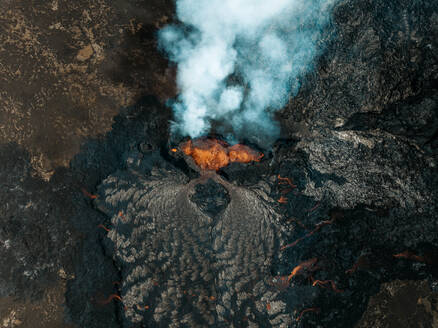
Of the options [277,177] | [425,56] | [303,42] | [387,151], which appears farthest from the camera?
[277,177]

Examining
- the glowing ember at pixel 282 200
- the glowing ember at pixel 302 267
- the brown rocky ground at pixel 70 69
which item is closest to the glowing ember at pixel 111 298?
the brown rocky ground at pixel 70 69

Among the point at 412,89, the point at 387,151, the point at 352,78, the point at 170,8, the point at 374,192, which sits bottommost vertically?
the point at 374,192

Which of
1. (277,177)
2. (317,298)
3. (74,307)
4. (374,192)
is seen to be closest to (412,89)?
(374,192)

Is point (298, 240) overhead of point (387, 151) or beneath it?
beneath

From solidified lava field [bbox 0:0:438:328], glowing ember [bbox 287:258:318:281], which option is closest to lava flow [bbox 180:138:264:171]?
solidified lava field [bbox 0:0:438:328]

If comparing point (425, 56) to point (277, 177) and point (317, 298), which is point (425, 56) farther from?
point (317, 298)

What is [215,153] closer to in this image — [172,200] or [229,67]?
[172,200]

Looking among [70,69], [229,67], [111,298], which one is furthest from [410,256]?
[70,69]

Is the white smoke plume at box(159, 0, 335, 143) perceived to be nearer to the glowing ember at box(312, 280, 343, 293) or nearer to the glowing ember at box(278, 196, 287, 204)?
the glowing ember at box(278, 196, 287, 204)
